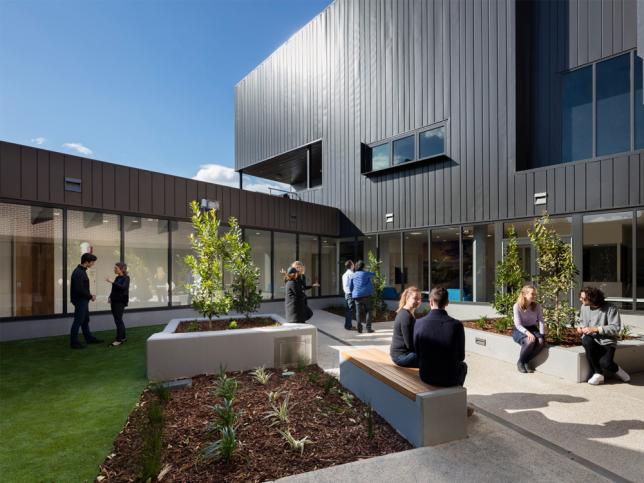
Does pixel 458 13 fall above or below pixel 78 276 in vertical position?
above

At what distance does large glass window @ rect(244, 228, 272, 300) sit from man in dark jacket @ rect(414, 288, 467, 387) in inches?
360

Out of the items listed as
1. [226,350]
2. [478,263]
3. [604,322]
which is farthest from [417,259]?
[226,350]

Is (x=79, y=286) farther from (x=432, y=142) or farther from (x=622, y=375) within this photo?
(x=432, y=142)

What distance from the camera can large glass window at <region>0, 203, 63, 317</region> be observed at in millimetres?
7660

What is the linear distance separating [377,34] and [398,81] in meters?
2.39

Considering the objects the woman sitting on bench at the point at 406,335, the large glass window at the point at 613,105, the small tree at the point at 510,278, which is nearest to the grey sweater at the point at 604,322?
the small tree at the point at 510,278

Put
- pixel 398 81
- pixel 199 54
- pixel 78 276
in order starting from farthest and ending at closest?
1. pixel 199 54
2. pixel 398 81
3. pixel 78 276

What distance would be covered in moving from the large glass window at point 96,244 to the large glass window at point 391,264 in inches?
345

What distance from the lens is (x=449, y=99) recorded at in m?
11.4

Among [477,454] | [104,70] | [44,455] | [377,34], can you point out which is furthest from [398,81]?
[44,455]

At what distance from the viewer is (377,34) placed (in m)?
13.5

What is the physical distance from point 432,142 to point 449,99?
142cm

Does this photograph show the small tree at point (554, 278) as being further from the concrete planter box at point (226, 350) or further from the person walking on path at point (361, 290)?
the concrete planter box at point (226, 350)

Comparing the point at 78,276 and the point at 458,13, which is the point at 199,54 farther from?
the point at 78,276
